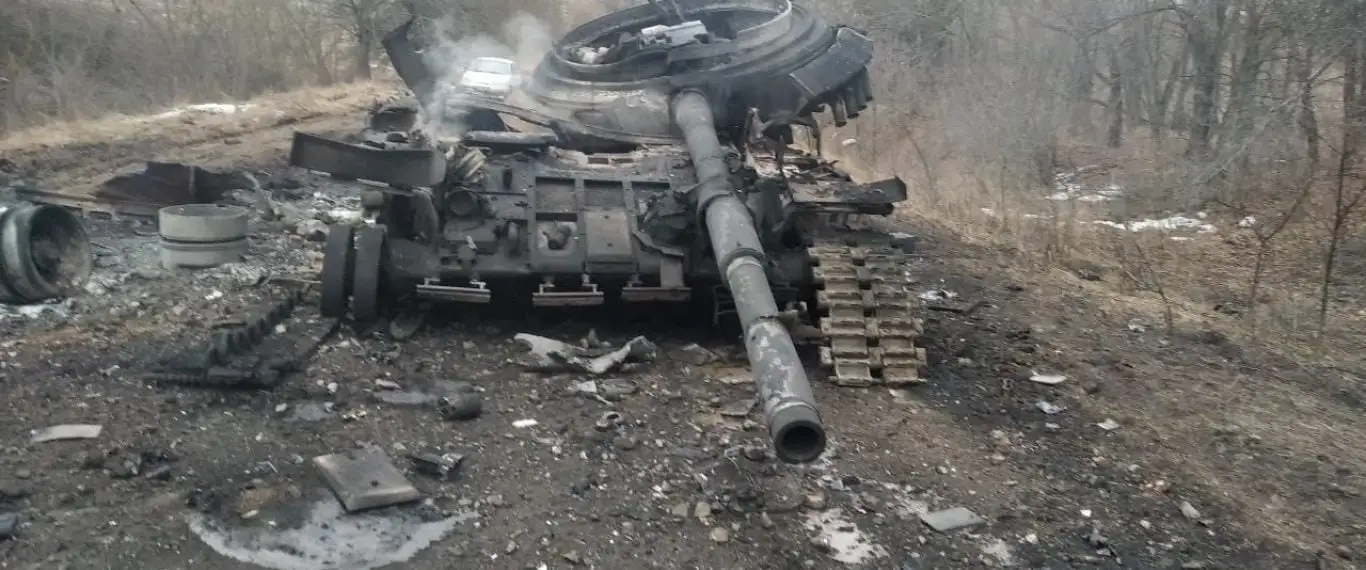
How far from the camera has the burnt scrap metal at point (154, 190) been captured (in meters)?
9.60

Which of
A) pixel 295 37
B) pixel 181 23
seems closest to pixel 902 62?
pixel 295 37

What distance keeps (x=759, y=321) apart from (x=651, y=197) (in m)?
3.07

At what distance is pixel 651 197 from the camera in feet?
→ 24.0

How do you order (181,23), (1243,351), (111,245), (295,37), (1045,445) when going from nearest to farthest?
1. (1045,445)
2. (1243,351)
3. (111,245)
4. (181,23)
5. (295,37)

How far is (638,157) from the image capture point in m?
7.89

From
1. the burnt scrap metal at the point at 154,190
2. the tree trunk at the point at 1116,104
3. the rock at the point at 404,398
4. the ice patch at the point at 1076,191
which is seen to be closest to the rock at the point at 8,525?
the rock at the point at 404,398

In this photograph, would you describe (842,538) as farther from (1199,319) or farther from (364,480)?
(1199,319)

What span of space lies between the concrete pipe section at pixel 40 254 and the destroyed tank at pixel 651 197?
75.4 inches

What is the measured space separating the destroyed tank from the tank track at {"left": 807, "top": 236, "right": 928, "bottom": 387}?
11 millimetres

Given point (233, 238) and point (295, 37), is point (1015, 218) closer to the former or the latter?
point (233, 238)

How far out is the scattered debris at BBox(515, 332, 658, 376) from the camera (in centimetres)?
646

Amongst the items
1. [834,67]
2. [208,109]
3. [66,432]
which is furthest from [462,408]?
[208,109]

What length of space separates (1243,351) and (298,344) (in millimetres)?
5710

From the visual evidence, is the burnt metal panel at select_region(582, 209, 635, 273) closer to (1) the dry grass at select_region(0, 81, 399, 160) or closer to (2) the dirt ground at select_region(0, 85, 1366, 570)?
(2) the dirt ground at select_region(0, 85, 1366, 570)
